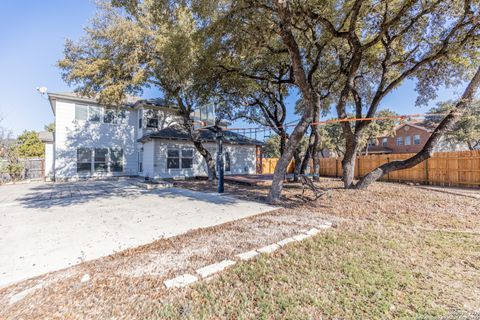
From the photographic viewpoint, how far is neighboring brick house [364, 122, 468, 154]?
26.8 m

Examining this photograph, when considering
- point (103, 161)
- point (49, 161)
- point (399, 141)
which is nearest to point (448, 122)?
point (103, 161)

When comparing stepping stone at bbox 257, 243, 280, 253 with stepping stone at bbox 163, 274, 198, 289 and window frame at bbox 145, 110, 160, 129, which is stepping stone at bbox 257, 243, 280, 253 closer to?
stepping stone at bbox 163, 274, 198, 289

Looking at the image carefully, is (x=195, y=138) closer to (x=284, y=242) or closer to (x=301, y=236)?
(x=301, y=236)

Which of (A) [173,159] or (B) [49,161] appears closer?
(A) [173,159]

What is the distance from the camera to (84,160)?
556 inches

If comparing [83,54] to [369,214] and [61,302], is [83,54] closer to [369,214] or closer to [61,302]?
[61,302]

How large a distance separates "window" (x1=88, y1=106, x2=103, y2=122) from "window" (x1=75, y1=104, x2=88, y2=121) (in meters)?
0.22

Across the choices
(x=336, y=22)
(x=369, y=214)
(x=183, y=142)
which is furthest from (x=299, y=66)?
(x=183, y=142)

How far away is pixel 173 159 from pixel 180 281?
12554 millimetres

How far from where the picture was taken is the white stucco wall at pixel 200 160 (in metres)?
13.8

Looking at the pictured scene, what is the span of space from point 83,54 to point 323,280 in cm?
1383

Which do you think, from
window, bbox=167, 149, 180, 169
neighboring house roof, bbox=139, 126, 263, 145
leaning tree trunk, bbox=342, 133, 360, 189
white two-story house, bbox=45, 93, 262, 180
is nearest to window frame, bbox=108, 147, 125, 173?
white two-story house, bbox=45, 93, 262, 180

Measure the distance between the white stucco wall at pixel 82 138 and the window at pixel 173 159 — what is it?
11.2 ft

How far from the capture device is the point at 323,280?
8.72ft
